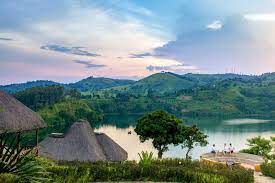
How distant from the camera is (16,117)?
25.1 metres

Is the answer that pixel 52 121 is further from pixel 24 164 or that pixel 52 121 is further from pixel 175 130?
pixel 24 164

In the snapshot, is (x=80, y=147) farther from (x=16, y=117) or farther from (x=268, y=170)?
(x=268, y=170)

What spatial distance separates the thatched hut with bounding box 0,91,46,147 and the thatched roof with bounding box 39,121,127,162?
4.76 m

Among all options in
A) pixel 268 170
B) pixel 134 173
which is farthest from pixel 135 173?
pixel 268 170

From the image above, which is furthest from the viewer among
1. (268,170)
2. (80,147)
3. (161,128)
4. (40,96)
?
(40,96)

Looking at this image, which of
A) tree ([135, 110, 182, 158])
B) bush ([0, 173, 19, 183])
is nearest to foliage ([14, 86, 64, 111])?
tree ([135, 110, 182, 158])

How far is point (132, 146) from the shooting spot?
87.4m

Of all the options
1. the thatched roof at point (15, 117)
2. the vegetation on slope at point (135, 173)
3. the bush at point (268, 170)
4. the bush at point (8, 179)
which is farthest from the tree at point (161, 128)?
the bush at point (8, 179)

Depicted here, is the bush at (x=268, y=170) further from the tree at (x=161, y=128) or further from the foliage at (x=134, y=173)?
the tree at (x=161, y=128)

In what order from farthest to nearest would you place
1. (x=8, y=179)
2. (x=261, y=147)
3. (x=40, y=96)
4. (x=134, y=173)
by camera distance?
1. (x=40, y=96)
2. (x=261, y=147)
3. (x=134, y=173)
4. (x=8, y=179)

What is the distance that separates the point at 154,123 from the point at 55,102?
11128 cm

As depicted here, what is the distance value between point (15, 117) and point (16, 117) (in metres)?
0.08

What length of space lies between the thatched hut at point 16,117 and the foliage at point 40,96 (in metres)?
113

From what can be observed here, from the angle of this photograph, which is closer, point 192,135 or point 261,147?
point 261,147
